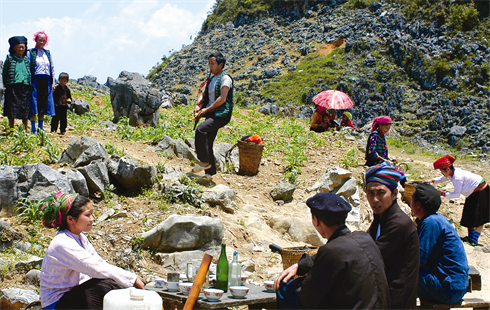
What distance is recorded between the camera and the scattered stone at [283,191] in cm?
751

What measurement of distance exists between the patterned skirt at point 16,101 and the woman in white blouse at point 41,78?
159 mm

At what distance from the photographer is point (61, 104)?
27.2 ft

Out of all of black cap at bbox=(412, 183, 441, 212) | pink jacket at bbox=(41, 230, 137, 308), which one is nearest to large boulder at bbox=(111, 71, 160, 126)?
pink jacket at bbox=(41, 230, 137, 308)

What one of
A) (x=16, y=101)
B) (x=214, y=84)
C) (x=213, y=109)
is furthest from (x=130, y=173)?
(x=16, y=101)

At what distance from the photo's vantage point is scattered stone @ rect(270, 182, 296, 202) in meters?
7.51

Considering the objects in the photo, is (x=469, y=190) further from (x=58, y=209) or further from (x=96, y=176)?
(x=58, y=209)

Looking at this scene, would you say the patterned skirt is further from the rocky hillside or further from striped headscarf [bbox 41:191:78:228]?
the rocky hillside

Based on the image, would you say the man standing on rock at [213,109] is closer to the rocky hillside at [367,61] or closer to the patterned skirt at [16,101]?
the patterned skirt at [16,101]

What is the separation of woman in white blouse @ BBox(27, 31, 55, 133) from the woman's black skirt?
275 inches

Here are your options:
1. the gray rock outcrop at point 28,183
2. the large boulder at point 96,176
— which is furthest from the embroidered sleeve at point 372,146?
the gray rock outcrop at point 28,183

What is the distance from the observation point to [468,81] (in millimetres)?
26719

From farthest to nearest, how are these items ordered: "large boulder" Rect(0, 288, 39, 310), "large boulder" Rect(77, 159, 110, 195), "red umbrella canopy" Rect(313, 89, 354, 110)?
"red umbrella canopy" Rect(313, 89, 354, 110) → "large boulder" Rect(77, 159, 110, 195) → "large boulder" Rect(0, 288, 39, 310)

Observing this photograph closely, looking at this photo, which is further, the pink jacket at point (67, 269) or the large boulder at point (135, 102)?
the large boulder at point (135, 102)

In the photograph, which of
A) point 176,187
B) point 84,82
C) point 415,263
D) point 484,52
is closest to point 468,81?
point 484,52
